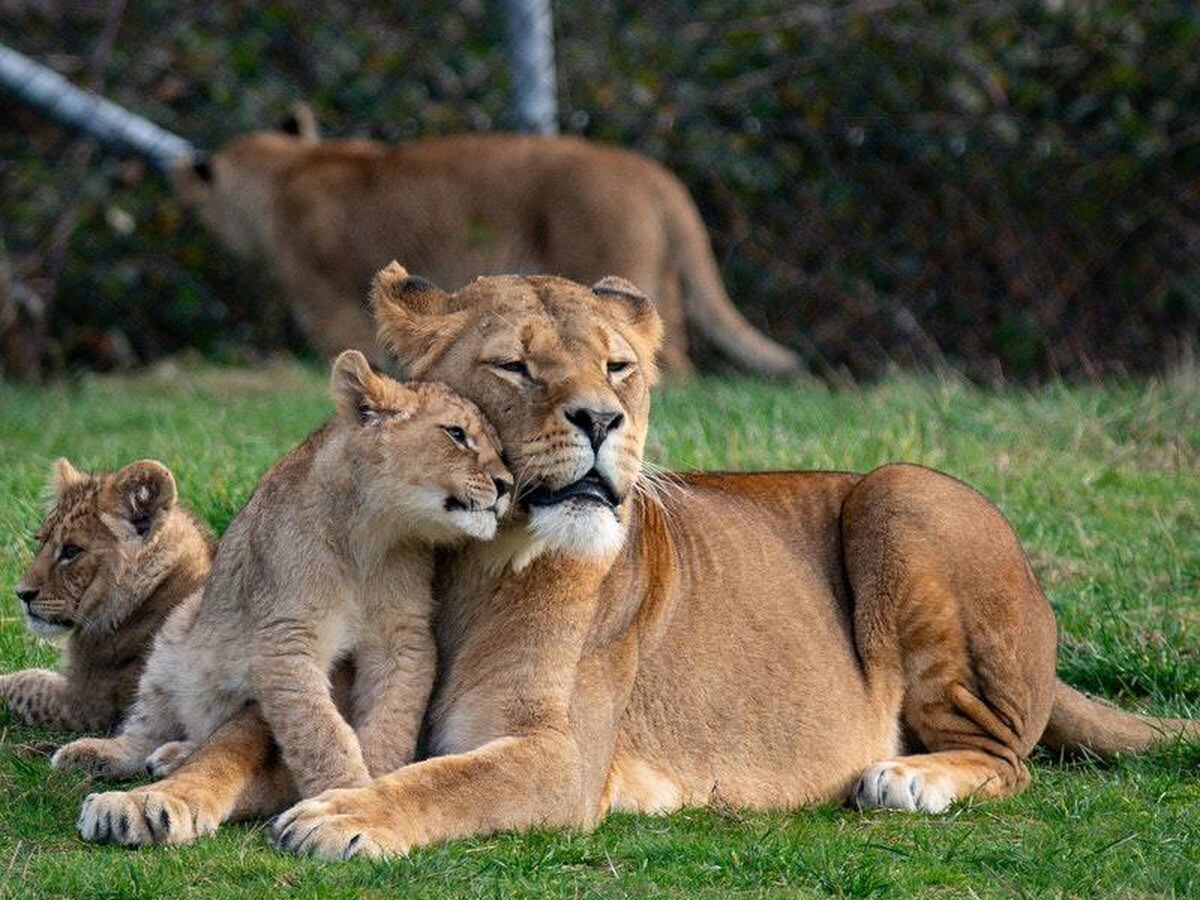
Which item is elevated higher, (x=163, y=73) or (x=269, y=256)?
(x=163, y=73)

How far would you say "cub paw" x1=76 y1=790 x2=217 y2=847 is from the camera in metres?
4.29

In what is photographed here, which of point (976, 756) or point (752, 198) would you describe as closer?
point (976, 756)

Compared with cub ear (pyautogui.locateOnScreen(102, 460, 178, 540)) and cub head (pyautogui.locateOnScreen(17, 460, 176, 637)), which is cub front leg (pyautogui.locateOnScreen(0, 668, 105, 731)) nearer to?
cub head (pyautogui.locateOnScreen(17, 460, 176, 637))

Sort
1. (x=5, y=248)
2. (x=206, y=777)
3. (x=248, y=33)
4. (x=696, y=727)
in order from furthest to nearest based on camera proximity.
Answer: (x=248, y=33) < (x=5, y=248) < (x=696, y=727) < (x=206, y=777)

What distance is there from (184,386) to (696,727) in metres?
5.84

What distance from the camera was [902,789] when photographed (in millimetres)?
5121

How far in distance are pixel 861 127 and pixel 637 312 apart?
7.49 meters

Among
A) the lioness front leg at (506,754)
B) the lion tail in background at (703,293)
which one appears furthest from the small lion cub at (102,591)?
the lion tail in background at (703,293)

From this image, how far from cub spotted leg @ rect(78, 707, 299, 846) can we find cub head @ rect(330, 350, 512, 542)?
53 cm

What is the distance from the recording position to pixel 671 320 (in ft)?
36.2

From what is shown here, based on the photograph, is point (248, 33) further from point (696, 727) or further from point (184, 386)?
point (696, 727)

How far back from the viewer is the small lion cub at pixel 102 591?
5285 mm

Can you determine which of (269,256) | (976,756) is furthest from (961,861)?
(269,256)

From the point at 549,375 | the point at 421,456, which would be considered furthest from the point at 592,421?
the point at 421,456
